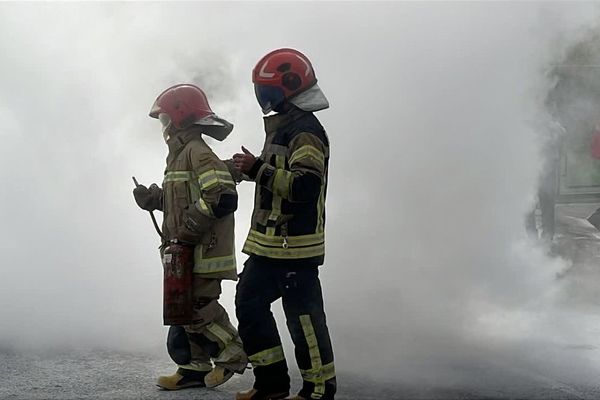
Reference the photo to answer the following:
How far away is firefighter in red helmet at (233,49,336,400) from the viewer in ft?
13.6

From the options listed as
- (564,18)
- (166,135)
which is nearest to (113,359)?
(166,135)

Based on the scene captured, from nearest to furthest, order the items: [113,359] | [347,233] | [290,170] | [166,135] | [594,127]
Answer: [290,170], [166,135], [113,359], [347,233], [594,127]

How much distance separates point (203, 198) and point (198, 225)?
0.43 feet

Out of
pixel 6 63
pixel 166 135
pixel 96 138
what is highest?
pixel 6 63

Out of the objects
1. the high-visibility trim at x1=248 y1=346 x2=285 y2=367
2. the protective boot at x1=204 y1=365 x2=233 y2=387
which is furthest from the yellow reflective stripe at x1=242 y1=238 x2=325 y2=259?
the protective boot at x1=204 y1=365 x2=233 y2=387

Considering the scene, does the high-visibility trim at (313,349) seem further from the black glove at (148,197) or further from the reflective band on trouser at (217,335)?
the black glove at (148,197)

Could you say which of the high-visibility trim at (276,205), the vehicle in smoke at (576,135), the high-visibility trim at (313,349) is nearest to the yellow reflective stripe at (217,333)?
the high-visibility trim at (313,349)

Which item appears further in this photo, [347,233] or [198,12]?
[198,12]

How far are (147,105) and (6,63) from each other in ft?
3.53

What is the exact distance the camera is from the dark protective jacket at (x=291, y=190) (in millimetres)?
4016

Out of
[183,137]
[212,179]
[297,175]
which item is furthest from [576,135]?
[297,175]

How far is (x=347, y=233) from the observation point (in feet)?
19.0

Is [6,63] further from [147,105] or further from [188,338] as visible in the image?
[188,338]

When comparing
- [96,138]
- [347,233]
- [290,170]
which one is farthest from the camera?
[96,138]
